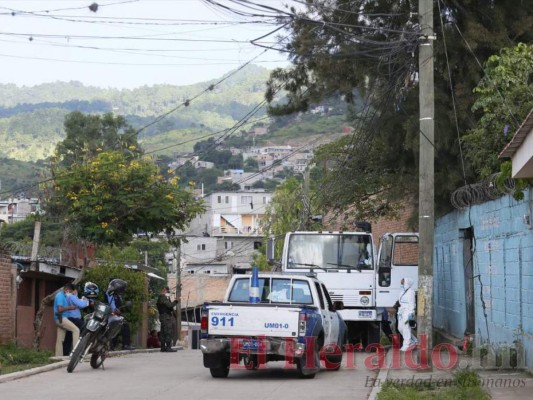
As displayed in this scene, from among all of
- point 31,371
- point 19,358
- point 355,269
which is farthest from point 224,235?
point 31,371

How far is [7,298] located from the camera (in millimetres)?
23797

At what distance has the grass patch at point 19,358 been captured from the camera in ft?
61.9

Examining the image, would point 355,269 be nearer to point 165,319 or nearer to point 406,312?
point 406,312

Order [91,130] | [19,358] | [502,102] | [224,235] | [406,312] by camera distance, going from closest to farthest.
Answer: [19,358] → [502,102] → [406,312] → [91,130] → [224,235]

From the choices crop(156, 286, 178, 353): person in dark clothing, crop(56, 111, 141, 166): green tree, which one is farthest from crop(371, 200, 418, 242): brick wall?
crop(56, 111, 141, 166): green tree

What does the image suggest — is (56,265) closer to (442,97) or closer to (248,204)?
(442,97)

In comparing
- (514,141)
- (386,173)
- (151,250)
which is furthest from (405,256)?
(151,250)

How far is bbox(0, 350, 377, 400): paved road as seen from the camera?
14.5 metres

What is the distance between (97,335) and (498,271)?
7539 millimetres

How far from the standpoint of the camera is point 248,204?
14875 cm

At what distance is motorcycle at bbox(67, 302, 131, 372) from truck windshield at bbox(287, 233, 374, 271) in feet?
28.7

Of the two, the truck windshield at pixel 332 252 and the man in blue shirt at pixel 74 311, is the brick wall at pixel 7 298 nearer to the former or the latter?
the man in blue shirt at pixel 74 311

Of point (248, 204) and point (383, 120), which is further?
point (248, 204)

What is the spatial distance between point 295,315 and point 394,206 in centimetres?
2150
